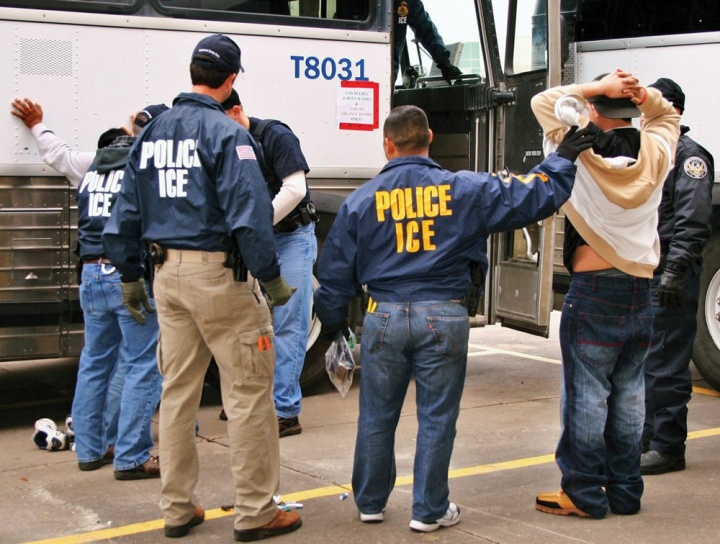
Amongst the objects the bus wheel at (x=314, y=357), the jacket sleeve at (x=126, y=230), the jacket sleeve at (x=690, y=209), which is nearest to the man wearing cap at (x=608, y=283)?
the jacket sleeve at (x=690, y=209)

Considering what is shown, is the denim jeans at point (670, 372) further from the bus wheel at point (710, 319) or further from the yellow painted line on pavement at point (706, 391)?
the yellow painted line on pavement at point (706, 391)

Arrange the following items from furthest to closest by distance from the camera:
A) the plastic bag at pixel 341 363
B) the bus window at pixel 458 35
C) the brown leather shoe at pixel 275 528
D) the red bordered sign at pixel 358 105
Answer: the bus window at pixel 458 35, the red bordered sign at pixel 358 105, the plastic bag at pixel 341 363, the brown leather shoe at pixel 275 528

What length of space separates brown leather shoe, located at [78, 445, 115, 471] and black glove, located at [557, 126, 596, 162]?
9.36 feet

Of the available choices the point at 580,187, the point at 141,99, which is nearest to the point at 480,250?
the point at 580,187

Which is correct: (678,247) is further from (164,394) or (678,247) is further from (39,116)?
(39,116)

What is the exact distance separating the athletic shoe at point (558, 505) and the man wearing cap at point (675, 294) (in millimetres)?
878

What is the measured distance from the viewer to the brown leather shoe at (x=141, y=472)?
17.8 feet

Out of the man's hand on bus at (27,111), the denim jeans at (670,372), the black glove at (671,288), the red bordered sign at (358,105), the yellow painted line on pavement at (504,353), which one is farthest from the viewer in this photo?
the yellow painted line on pavement at (504,353)

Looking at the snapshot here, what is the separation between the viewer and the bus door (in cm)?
722

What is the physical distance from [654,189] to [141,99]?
3124mm

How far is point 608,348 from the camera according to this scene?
457 cm

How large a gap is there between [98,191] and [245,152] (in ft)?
4.38

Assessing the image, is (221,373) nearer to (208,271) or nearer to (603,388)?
(208,271)

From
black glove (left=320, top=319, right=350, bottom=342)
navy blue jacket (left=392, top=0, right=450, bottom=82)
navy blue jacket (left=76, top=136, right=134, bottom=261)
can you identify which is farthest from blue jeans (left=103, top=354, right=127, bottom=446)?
navy blue jacket (left=392, top=0, right=450, bottom=82)
